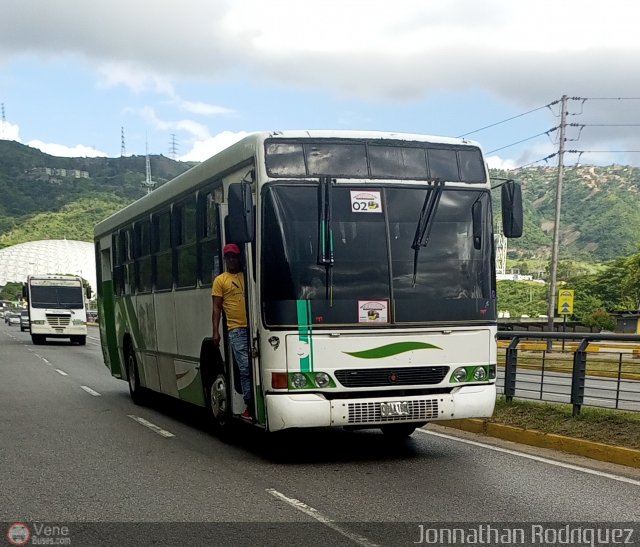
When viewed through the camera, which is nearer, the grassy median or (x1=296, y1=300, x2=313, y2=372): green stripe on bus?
(x1=296, y1=300, x2=313, y2=372): green stripe on bus

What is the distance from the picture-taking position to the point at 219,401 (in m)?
9.76

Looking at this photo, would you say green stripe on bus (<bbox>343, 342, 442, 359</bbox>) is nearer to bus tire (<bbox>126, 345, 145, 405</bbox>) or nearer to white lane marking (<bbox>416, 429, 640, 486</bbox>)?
white lane marking (<bbox>416, 429, 640, 486</bbox>)

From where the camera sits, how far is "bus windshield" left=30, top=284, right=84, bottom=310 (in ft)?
130

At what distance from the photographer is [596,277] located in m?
116

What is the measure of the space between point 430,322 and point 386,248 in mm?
835

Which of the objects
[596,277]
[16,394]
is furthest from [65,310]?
[596,277]

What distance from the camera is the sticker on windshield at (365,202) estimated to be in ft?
27.8

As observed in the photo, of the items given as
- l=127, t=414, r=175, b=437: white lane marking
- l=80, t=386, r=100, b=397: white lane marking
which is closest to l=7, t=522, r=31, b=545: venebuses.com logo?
l=127, t=414, r=175, b=437: white lane marking

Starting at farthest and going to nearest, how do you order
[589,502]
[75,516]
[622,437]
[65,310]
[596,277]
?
[596,277]
[65,310]
[622,437]
[589,502]
[75,516]

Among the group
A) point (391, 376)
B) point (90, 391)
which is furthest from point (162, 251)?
point (90, 391)

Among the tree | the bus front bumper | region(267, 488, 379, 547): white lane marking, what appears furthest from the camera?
the tree

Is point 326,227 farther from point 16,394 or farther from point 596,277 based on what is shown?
point 596,277

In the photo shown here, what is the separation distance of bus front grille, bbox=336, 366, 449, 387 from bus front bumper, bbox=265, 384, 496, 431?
0.14 metres

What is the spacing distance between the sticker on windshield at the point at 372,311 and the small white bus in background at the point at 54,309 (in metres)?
33.1
